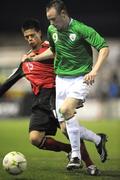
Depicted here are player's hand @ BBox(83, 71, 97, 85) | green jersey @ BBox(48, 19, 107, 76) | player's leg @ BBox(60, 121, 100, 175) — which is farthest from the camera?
player's leg @ BBox(60, 121, 100, 175)

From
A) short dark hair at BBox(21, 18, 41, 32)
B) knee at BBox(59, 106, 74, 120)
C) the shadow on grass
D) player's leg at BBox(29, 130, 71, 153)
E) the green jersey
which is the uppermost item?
short dark hair at BBox(21, 18, 41, 32)

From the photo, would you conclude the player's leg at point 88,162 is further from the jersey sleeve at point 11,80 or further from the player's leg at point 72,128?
the jersey sleeve at point 11,80

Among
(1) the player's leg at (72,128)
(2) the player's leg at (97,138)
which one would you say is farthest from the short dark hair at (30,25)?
(2) the player's leg at (97,138)

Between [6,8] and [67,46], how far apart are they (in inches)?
758

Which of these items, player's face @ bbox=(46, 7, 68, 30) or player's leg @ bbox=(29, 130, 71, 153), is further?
player's leg @ bbox=(29, 130, 71, 153)

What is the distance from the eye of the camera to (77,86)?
28.1 ft

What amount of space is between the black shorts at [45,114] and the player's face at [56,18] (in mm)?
1211

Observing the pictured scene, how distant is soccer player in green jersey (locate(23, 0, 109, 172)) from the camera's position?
8406mm

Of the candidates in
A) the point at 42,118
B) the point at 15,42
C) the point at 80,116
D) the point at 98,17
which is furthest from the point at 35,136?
the point at 15,42

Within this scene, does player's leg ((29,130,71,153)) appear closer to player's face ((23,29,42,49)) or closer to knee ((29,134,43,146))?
knee ((29,134,43,146))

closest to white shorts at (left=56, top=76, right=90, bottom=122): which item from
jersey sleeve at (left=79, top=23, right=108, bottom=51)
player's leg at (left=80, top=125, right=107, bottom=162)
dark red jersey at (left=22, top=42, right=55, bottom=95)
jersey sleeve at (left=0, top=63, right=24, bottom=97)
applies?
player's leg at (left=80, top=125, right=107, bottom=162)

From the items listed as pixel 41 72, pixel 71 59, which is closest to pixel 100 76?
pixel 41 72

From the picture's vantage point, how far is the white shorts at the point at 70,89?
28.0 ft

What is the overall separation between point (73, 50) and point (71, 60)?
13cm
